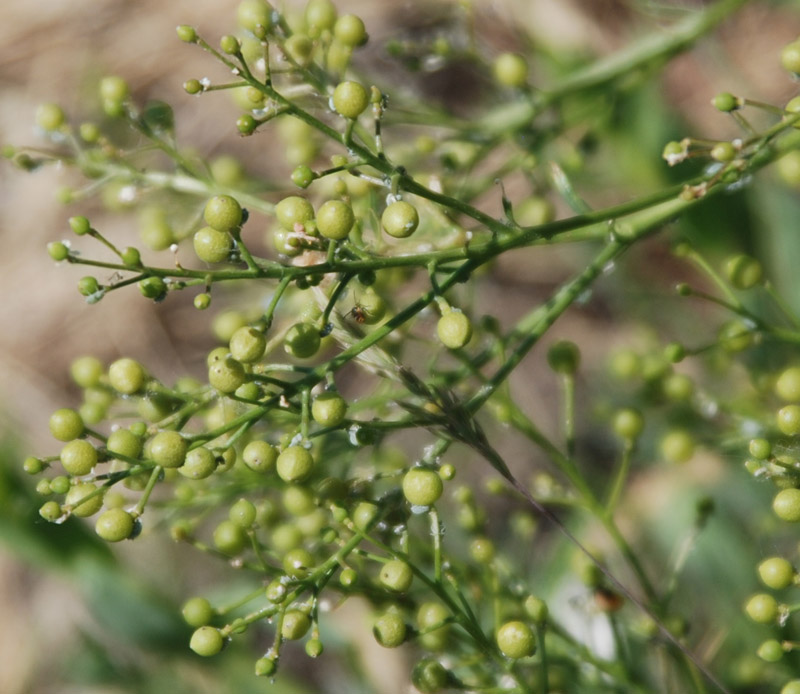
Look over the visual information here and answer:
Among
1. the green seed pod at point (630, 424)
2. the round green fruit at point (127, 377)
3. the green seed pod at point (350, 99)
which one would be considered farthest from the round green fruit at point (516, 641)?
the green seed pod at point (350, 99)

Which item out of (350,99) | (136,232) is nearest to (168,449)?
(350,99)

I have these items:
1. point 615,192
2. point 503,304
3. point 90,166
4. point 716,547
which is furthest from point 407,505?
point 503,304

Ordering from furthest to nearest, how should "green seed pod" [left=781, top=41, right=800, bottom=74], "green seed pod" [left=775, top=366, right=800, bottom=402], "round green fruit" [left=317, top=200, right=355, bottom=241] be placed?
"green seed pod" [left=775, top=366, right=800, bottom=402]
"green seed pod" [left=781, top=41, right=800, bottom=74]
"round green fruit" [left=317, top=200, right=355, bottom=241]

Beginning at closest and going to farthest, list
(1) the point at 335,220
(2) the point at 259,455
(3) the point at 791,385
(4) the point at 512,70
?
(1) the point at 335,220 → (2) the point at 259,455 → (3) the point at 791,385 → (4) the point at 512,70

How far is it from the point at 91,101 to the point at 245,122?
361 cm

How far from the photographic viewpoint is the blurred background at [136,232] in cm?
310

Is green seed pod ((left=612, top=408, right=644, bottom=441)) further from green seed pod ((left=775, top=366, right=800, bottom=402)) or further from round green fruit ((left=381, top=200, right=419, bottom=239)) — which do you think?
round green fruit ((left=381, top=200, right=419, bottom=239))

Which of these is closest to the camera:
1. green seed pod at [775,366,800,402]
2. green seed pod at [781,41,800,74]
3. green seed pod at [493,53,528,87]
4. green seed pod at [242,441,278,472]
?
green seed pod at [242,441,278,472]

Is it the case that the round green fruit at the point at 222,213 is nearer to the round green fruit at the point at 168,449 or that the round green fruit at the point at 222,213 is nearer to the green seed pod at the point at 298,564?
the round green fruit at the point at 168,449

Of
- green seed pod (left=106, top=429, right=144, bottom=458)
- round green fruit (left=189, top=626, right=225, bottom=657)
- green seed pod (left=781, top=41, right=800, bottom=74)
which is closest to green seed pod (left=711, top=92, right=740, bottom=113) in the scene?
green seed pod (left=781, top=41, right=800, bottom=74)

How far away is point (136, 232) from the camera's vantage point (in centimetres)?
507

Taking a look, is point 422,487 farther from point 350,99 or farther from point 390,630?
point 350,99

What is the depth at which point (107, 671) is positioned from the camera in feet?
10.7

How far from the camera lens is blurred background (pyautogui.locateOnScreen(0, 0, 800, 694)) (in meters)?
3.10
